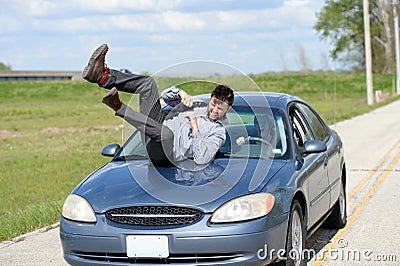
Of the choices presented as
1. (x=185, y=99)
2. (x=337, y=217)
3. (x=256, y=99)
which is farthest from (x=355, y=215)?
(x=185, y=99)

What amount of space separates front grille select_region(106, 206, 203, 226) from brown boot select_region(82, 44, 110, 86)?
1383 millimetres

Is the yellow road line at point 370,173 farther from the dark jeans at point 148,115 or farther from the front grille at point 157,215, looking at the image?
the front grille at point 157,215

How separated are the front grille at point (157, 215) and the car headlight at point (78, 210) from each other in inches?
9.8

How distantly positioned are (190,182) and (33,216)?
399 centimetres

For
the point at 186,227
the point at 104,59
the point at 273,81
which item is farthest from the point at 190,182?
the point at 273,81

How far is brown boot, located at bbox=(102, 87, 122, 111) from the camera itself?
607cm

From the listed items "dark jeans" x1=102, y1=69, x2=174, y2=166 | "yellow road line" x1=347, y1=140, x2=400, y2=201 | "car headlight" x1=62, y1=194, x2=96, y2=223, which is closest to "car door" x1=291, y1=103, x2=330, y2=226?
"dark jeans" x1=102, y1=69, x2=174, y2=166

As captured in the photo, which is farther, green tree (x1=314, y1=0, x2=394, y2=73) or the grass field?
green tree (x1=314, y1=0, x2=394, y2=73)

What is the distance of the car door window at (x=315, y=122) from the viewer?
7.95 metres

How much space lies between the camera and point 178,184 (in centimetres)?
576

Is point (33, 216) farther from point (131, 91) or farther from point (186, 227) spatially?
point (186, 227)

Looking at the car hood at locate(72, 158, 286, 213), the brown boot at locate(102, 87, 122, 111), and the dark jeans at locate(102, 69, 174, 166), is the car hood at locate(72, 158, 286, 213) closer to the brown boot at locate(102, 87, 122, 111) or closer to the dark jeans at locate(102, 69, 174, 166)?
the dark jeans at locate(102, 69, 174, 166)

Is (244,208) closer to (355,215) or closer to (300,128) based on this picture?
(300,128)

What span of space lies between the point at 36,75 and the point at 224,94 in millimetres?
108262
